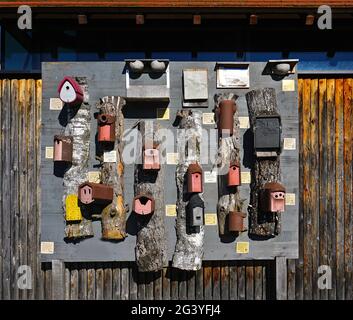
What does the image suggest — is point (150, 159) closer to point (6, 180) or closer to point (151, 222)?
point (151, 222)

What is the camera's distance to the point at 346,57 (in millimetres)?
4512

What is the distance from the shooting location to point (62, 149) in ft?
Answer: 13.4

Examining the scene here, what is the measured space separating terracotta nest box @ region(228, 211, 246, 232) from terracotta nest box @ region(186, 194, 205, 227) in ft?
1.29

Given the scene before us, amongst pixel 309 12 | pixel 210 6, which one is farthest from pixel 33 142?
pixel 309 12

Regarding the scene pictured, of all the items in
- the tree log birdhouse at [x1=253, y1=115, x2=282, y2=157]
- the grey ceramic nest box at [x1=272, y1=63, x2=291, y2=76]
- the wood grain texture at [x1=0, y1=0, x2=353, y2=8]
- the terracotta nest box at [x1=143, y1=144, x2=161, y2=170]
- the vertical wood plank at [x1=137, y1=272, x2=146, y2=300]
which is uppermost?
the wood grain texture at [x1=0, y1=0, x2=353, y2=8]

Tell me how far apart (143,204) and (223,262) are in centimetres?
148

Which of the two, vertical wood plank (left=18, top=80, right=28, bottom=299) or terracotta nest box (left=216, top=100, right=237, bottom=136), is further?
vertical wood plank (left=18, top=80, right=28, bottom=299)

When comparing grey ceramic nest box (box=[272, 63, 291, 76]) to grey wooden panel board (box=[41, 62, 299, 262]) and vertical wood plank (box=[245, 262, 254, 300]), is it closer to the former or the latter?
grey wooden panel board (box=[41, 62, 299, 262])

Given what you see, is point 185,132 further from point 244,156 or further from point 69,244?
point 69,244

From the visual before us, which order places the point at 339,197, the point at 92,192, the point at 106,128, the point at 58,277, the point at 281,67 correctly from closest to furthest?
the point at 92,192 → the point at 106,128 → the point at 281,67 → the point at 58,277 → the point at 339,197

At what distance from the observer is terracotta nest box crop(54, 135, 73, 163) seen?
409 centimetres

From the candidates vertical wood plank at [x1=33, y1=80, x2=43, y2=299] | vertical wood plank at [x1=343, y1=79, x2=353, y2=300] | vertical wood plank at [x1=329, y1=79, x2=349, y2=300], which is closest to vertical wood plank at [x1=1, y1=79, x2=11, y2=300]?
vertical wood plank at [x1=33, y1=80, x2=43, y2=299]

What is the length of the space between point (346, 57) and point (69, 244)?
4852 millimetres

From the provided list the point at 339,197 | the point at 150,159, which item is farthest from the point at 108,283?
the point at 339,197
